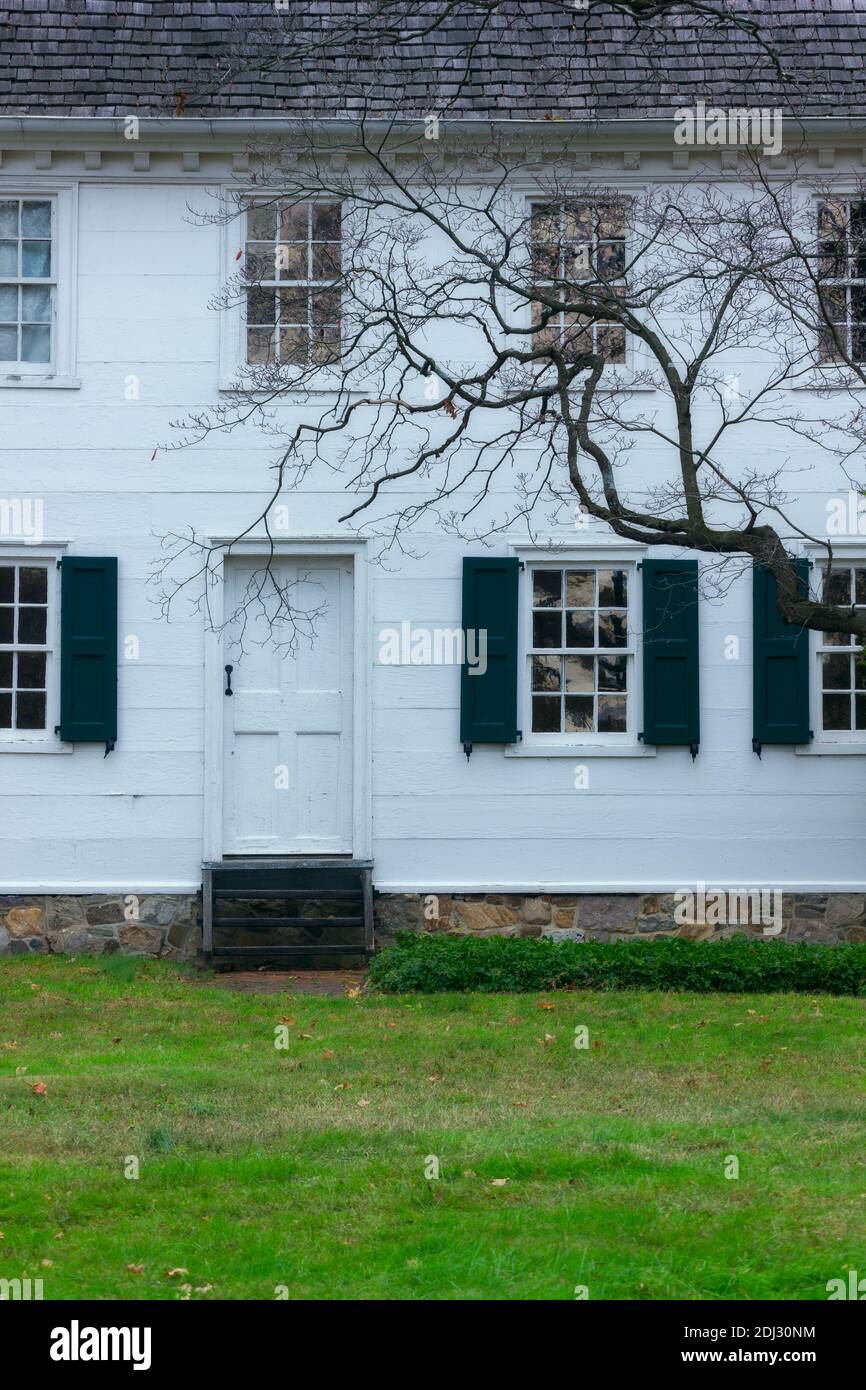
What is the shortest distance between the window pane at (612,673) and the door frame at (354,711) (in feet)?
5.49

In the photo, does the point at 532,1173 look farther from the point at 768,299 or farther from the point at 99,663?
the point at 768,299

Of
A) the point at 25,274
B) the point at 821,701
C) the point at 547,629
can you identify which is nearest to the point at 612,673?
the point at 547,629

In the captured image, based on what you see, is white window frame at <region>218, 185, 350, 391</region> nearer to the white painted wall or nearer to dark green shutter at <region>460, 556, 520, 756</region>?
the white painted wall

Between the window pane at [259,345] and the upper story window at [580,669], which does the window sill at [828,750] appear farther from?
the window pane at [259,345]

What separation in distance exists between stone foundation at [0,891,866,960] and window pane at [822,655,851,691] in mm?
1480

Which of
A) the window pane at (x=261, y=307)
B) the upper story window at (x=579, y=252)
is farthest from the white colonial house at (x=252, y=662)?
the upper story window at (x=579, y=252)

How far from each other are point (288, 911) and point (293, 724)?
1336 millimetres

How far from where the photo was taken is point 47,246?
11.5m

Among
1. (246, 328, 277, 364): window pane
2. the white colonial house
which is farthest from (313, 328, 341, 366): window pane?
the white colonial house

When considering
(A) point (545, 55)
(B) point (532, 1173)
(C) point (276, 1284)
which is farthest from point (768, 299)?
(C) point (276, 1284)

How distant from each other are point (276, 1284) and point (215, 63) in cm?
939

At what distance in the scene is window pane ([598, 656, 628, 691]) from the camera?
11.5 metres

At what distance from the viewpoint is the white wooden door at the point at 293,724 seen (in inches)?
452

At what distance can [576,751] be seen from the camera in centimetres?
1138
